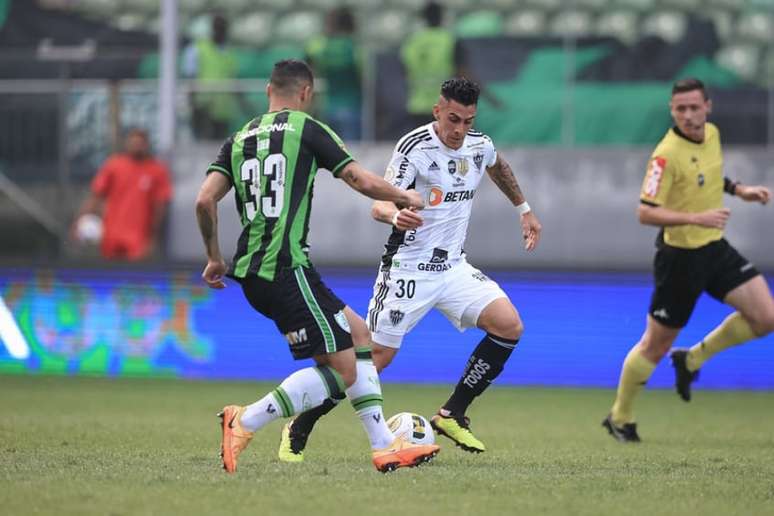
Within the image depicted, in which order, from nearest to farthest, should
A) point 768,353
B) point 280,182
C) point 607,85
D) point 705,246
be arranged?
1. point 280,182
2. point 705,246
3. point 768,353
4. point 607,85

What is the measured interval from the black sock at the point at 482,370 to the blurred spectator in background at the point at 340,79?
7.05m

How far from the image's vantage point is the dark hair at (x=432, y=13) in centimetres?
1594

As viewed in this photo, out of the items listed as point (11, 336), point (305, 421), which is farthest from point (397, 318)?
point (11, 336)

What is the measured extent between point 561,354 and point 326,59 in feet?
13.3

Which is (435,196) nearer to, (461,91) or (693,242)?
(461,91)

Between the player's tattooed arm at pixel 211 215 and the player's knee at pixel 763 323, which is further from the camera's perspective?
the player's knee at pixel 763 323

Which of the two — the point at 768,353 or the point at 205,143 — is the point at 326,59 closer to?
the point at 205,143

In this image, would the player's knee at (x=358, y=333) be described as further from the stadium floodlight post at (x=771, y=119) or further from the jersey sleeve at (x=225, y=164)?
the stadium floodlight post at (x=771, y=119)

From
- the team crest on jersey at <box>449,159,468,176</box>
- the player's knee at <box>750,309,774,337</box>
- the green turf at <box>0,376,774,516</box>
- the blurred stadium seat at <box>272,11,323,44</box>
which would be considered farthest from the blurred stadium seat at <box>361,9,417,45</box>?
the team crest on jersey at <box>449,159,468,176</box>

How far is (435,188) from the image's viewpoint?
8.75m

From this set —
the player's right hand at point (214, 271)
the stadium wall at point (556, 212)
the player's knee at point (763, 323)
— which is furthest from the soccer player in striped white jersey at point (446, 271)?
the stadium wall at point (556, 212)

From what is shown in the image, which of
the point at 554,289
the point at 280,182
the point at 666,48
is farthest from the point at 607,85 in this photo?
the point at 280,182

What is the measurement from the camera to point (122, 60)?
53.4 ft

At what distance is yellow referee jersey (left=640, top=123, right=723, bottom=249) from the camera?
9766 millimetres
